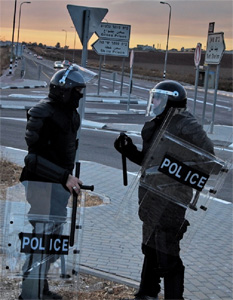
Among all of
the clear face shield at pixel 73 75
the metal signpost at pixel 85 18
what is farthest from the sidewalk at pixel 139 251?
the metal signpost at pixel 85 18

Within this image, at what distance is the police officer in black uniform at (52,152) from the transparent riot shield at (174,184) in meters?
0.48

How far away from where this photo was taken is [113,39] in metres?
19.1

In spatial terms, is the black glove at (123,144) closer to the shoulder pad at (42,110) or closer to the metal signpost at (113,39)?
the shoulder pad at (42,110)

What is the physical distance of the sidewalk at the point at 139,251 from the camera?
15.1ft

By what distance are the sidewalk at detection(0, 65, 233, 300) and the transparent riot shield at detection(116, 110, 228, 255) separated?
0.14m

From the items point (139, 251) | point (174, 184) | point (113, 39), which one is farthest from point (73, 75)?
point (113, 39)

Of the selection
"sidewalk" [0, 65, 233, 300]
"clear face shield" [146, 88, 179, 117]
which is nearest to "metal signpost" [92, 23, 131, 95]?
"sidewalk" [0, 65, 233, 300]

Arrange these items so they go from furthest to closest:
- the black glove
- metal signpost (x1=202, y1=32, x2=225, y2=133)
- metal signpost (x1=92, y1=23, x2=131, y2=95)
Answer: metal signpost (x1=92, y1=23, x2=131, y2=95)
metal signpost (x1=202, y1=32, x2=225, y2=133)
the black glove

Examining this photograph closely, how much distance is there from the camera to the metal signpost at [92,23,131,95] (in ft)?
61.2

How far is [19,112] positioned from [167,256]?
1733 centimetres

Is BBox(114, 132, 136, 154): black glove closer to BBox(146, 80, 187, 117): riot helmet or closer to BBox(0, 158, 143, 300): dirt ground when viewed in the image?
BBox(146, 80, 187, 117): riot helmet

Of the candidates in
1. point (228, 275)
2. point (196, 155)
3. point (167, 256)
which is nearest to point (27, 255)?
point (167, 256)

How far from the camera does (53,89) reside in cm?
362

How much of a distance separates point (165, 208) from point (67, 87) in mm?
1061
